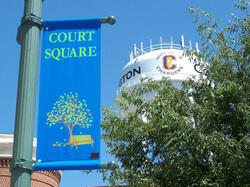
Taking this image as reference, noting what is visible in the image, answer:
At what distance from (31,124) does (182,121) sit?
15.8ft

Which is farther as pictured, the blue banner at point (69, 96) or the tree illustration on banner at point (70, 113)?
the tree illustration on banner at point (70, 113)

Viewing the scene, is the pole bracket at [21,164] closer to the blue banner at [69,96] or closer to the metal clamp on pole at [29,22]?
the blue banner at [69,96]

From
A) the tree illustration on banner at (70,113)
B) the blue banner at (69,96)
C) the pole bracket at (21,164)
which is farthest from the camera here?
the tree illustration on banner at (70,113)

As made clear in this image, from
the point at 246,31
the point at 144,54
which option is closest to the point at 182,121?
the point at 246,31

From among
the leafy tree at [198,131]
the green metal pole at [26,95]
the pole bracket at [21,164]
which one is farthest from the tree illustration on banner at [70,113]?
the leafy tree at [198,131]

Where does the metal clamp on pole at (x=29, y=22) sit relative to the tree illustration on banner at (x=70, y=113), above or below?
above

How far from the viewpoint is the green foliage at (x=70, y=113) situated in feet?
13.3

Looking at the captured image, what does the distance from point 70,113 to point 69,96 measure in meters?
0.17

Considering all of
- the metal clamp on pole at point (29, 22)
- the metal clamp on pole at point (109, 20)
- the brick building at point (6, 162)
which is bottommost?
the brick building at point (6, 162)

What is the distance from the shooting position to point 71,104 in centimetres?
407

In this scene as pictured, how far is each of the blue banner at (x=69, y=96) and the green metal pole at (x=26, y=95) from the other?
119 mm

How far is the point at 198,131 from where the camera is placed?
809 centimetres

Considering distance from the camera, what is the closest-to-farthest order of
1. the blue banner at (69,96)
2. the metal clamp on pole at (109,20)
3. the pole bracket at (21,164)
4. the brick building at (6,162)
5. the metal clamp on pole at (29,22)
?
the pole bracket at (21,164) < the blue banner at (69,96) < the metal clamp on pole at (29,22) < the metal clamp on pole at (109,20) < the brick building at (6,162)

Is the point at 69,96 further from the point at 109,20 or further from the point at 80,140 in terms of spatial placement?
the point at 109,20
